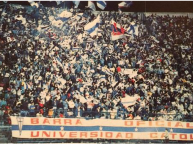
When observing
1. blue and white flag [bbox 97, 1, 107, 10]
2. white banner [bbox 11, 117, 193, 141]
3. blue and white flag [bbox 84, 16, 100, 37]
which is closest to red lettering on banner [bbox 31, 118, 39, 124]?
white banner [bbox 11, 117, 193, 141]

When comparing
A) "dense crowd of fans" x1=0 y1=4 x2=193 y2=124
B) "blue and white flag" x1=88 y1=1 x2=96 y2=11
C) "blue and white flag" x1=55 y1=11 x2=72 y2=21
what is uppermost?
"blue and white flag" x1=88 y1=1 x2=96 y2=11

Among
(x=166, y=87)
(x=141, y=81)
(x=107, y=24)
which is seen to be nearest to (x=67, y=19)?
(x=107, y=24)

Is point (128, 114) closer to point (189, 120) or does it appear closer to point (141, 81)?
point (141, 81)

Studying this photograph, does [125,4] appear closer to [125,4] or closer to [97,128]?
[125,4]

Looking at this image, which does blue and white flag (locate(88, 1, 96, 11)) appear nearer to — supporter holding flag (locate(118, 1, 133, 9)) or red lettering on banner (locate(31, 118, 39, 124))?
supporter holding flag (locate(118, 1, 133, 9))

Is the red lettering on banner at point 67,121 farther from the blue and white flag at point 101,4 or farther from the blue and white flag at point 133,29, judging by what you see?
the blue and white flag at point 101,4

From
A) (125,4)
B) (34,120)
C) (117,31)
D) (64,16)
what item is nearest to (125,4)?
(125,4)

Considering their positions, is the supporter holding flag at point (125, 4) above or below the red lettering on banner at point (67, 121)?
above

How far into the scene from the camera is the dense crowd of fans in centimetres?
517

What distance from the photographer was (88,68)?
5438 millimetres

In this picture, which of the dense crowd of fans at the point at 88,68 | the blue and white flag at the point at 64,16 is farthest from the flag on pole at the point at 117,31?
the blue and white flag at the point at 64,16

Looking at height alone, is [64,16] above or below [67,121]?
above

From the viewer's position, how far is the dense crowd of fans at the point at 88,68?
17.0 ft

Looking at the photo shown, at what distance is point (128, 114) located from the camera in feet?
17.0
